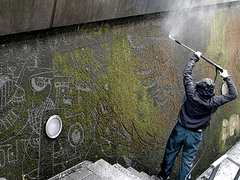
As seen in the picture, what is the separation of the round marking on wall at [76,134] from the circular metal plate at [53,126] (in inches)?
9.0

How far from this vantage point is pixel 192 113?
12.9 ft

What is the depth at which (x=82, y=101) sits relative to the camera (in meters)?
3.89

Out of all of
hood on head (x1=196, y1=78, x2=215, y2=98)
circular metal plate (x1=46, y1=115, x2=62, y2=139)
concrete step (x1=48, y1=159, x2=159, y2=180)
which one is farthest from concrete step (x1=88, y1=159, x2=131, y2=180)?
hood on head (x1=196, y1=78, x2=215, y2=98)

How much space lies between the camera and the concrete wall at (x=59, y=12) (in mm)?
2807

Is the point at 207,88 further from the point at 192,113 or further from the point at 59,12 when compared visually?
the point at 59,12

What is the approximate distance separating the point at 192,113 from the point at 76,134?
1.91 meters

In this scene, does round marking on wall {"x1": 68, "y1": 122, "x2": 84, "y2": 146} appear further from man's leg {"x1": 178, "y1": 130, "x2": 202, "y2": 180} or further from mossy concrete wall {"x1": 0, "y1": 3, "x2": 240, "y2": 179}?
man's leg {"x1": 178, "y1": 130, "x2": 202, "y2": 180}

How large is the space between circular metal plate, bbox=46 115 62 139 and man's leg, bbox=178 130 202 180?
211 centimetres

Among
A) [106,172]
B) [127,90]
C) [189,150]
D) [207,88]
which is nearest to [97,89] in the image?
[127,90]

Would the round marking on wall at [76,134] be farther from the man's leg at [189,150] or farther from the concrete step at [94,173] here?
the man's leg at [189,150]

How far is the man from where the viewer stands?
3.75 meters

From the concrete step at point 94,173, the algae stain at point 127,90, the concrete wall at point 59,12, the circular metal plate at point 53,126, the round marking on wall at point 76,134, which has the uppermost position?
the concrete wall at point 59,12

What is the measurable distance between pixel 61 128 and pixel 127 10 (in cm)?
233

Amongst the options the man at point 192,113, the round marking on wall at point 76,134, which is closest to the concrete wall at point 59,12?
the man at point 192,113
